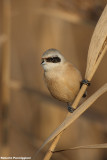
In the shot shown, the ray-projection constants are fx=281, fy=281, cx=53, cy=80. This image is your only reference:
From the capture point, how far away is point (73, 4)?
1885mm

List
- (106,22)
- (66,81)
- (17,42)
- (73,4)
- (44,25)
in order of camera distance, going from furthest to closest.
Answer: (17,42) → (44,25) → (73,4) → (66,81) → (106,22)

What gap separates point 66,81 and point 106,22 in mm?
492

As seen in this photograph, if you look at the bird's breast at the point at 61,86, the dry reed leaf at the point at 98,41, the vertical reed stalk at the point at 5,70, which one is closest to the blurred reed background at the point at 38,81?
the vertical reed stalk at the point at 5,70

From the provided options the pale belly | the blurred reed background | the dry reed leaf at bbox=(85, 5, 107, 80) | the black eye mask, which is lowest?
the blurred reed background

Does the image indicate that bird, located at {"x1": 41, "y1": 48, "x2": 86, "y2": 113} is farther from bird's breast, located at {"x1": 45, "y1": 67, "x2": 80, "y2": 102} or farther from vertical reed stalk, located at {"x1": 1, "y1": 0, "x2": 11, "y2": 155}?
vertical reed stalk, located at {"x1": 1, "y1": 0, "x2": 11, "y2": 155}

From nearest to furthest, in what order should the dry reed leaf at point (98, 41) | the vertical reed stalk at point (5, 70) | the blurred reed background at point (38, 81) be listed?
1. the dry reed leaf at point (98, 41)
2. the vertical reed stalk at point (5, 70)
3. the blurred reed background at point (38, 81)

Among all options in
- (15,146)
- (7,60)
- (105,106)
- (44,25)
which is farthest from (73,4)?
(15,146)

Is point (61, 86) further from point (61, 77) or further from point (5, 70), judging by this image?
point (5, 70)

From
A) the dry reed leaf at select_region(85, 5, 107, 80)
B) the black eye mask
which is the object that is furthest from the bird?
the dry reed leaf at select_region(85, 5, 107, 80)

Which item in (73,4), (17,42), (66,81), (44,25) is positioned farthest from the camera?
(17,42)

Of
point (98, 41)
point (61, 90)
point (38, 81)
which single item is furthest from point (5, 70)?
point (98, 41)

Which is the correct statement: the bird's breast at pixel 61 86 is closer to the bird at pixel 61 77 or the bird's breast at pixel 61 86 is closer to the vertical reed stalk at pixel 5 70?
the bird at pixel 61 77

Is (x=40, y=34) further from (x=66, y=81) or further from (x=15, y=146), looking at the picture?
(x=66, y=81)

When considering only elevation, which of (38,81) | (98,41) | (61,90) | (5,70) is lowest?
(38,81)
